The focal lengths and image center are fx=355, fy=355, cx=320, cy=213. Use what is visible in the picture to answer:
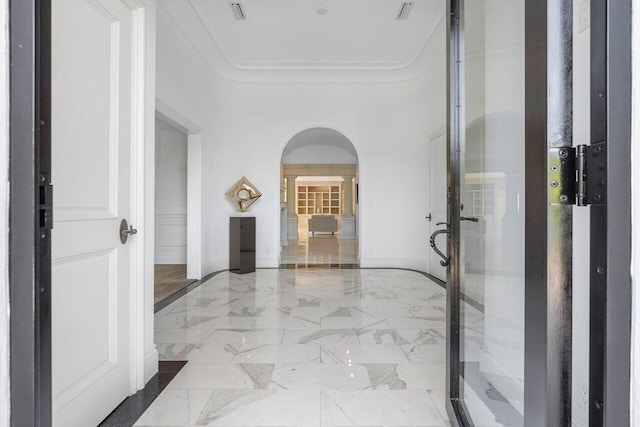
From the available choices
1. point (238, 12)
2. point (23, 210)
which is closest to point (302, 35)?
point (238, 12)

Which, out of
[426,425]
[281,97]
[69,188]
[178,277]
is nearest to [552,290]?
[426,425]

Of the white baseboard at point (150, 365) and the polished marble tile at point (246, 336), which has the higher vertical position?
the white baseboard at point (150, 365)

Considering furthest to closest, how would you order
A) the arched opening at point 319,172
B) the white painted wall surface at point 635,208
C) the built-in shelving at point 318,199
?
the built-in shelving at point 318,199
the arched opening at point 319,172
the white painted wall surface at point 635,208

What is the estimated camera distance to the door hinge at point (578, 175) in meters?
0.68

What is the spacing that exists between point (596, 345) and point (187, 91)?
15.4ft

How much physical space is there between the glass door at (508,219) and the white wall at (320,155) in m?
10.2

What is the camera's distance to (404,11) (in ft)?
12.8

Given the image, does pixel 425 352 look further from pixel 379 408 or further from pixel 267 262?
pixel 267 262

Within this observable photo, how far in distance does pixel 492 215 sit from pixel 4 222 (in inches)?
58.7

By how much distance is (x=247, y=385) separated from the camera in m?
1.99

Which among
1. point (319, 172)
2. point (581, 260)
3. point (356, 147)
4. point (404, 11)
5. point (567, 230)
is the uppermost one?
Result: point (404, 11)

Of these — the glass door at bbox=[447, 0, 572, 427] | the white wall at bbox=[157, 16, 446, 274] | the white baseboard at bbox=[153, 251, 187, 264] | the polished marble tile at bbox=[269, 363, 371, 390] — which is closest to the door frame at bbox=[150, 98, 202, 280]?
the white wall at bbox=[157, 16, 446, 274]

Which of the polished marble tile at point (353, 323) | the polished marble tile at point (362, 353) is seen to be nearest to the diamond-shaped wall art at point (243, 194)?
the polished marble tile at point (353, 323)

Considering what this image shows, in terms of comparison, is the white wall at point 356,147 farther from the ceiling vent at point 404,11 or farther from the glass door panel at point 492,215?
the glass door panel at point 492,215
